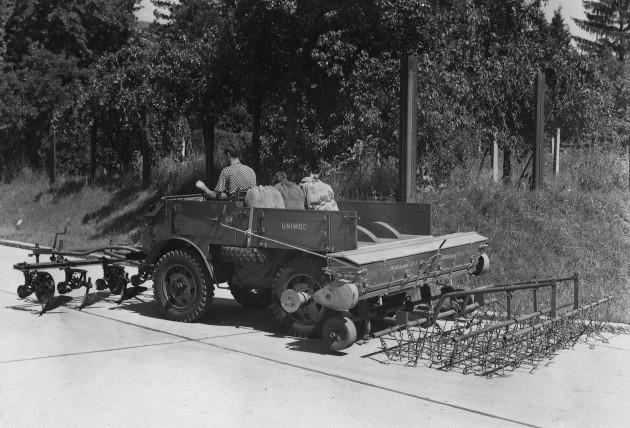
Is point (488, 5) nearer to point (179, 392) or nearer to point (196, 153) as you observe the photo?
point (196, 153)

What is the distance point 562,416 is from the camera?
594cm

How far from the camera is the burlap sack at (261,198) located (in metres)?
8.98

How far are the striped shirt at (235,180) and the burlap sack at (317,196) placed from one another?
2.18 ft

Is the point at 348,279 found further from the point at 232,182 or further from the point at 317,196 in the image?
the point at 232,182

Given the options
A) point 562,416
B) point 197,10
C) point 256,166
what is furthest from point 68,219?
point 197,10

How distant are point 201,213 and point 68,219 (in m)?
13.5

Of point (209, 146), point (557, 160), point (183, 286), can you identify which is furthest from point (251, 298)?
point (209, 146)

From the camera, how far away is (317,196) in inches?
377

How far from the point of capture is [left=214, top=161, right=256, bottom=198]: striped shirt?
9602 millimetres

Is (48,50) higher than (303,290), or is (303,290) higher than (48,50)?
(48,50)

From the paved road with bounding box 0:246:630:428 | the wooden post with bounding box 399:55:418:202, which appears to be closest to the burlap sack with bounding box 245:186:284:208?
the paved road with bounding box 0:246:630:428

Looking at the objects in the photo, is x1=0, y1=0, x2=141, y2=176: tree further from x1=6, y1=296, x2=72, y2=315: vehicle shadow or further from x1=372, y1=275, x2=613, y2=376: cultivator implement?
x1=372, y1=275, x2=613, y2=376: cultivator implement

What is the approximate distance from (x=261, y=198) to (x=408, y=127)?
12.1 ft

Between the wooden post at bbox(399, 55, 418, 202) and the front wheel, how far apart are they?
13.0 feet
